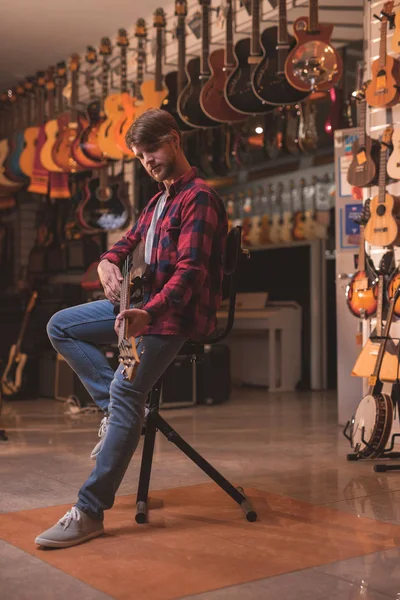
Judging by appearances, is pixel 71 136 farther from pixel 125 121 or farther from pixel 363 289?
pixel 363 289

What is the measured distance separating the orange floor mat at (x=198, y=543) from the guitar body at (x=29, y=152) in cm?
526

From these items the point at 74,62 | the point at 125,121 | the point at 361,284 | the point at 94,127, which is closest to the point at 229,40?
the point at 125,121

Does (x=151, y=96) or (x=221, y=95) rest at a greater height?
(x=151, y=96)

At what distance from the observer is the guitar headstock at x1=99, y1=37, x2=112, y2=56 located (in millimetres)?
6742

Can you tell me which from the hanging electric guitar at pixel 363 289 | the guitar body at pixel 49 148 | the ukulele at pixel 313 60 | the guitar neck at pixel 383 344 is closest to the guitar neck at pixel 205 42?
the ukulele at pixel 313 60

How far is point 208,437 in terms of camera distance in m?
4.69

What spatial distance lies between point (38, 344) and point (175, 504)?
449 cm

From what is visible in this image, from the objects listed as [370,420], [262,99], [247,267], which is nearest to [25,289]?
[247,267]

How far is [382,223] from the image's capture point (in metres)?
4.40

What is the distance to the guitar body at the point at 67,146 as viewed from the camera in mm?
7133

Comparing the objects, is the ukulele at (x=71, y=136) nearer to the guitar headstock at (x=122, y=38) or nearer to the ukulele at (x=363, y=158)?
→ the guitar headstock at (x=122, y=38)

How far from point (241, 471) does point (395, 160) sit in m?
1.88

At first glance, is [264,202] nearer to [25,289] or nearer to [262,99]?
[25,289]

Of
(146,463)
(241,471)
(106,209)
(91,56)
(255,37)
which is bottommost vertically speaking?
(241,471)
